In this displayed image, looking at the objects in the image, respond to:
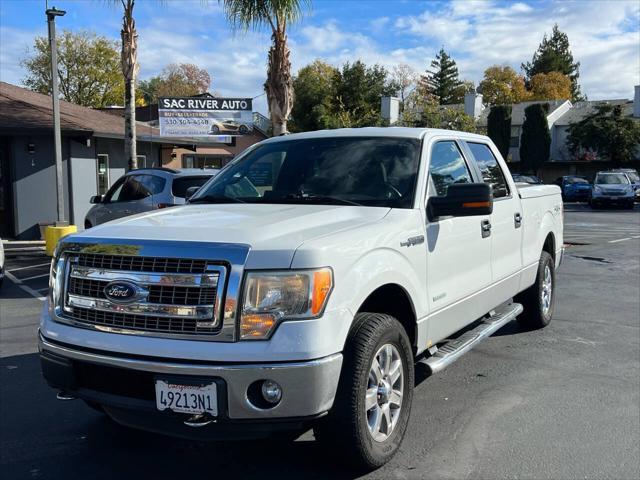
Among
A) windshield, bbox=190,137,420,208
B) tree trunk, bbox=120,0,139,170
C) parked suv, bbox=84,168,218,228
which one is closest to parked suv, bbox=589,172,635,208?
tree trunk, bbox=120,0,139,170

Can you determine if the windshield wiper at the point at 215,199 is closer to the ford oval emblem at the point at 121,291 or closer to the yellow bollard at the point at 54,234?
the ford oval emblem at the point at 121,291

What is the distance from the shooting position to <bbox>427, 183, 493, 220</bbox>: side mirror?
3881mm

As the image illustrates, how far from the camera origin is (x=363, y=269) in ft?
10.9

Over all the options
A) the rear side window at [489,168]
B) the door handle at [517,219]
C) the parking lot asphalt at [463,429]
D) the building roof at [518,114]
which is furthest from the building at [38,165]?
the building roof at [518,114]

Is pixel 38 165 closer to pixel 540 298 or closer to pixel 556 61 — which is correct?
pixel 540 298

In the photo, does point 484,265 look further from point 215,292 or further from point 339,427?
point 215,292

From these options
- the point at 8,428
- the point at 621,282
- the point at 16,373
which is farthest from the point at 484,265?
the point at 621,282

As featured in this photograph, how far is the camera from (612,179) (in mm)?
32344

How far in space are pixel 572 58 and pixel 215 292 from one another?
99.9 metres

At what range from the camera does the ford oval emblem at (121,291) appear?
315 cm

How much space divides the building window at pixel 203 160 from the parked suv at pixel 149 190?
18.1 meters

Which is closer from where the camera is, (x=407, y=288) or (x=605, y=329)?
(x=407, y=288)

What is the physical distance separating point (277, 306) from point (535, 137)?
48.3m

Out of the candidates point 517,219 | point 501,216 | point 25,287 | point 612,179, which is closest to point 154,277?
point 501,216
